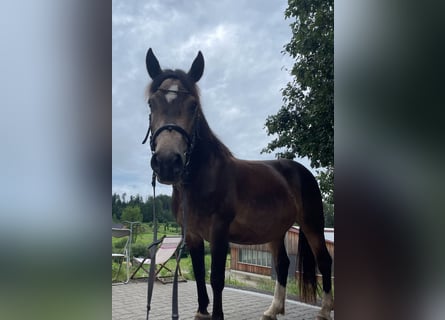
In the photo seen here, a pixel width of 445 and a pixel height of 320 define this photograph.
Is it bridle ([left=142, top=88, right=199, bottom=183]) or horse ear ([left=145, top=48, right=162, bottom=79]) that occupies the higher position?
horse ear ([left=145, top=48, right=162, bottom=79])

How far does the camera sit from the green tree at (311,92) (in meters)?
2.87

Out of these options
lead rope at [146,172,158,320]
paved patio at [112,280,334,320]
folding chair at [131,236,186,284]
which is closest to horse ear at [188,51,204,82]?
lead rope at [146,172,158,320]

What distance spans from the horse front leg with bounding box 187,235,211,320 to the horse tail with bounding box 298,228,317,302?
0.83 metres

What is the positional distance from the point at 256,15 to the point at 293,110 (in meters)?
0.85

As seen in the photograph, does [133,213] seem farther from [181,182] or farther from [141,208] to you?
[181,182]

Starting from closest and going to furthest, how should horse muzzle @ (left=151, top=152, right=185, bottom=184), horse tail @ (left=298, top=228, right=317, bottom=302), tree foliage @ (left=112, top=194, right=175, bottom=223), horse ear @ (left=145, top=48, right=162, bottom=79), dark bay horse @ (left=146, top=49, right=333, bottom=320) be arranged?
horse muzzle @ (left=151, top=152, right=185, bottom=184)
dark bay horse @ (left=146, top=49, right=333, bottom=320)
horse ear @ (left=145, top=48, right=162, bottom=79)
tree foliage @ (left=112, top=194, right=175, bottom=223)
horse tail @ (left=298, top=228, right=317, bottom=302)

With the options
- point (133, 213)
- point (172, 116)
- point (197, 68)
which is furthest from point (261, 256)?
point (197, 68)

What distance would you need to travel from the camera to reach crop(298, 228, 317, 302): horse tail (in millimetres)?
2997

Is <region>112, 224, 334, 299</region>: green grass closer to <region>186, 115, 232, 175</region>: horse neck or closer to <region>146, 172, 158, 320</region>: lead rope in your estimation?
<region>146, 172, 158, 320</region>: lead rope

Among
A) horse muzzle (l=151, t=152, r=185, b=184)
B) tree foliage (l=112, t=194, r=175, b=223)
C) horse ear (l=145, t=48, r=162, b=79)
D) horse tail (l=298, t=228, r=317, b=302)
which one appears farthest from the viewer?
horse tail (l=298, t=228, r=317, b=302)
